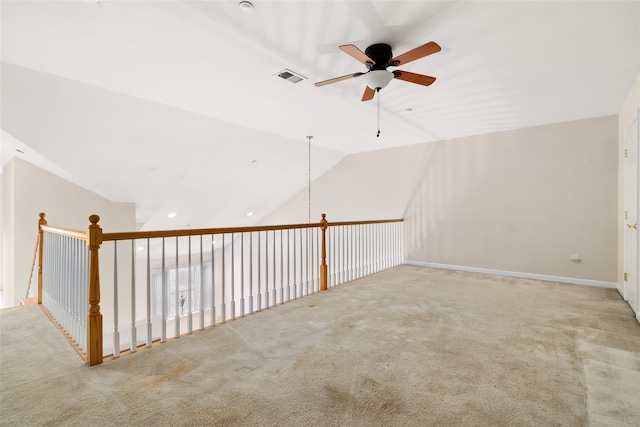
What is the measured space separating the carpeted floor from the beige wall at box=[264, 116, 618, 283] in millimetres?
1585

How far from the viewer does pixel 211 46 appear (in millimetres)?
2672

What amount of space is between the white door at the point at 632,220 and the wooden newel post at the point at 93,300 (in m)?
4.72

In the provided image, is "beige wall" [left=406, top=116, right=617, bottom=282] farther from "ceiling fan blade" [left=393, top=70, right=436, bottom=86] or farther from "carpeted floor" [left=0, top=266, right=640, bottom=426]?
"ceiling fan blade" [left=393, top=70, right=436, bottom=86]

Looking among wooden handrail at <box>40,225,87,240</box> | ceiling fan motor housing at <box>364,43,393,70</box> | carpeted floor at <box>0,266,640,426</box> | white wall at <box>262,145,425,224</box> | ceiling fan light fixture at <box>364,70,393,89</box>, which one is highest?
ceiling fan motor housing at <box>364,43,393,70</box>

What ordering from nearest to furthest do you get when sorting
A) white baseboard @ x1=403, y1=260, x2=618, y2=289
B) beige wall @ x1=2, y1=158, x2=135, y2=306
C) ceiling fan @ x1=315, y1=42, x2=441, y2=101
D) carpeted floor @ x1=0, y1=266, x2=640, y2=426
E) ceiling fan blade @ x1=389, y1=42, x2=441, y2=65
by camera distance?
carpeted floor @ x1=0, y1=266, x2=640, y2=426, ceiling fan blade @ x1=389, y1=42, x2=441, y2=65, ceiling fan @ x1=315, y1=42, x2=441, y2=101, white baseboard @ x1=403, y1=260, x2=618, y2=289, beige wall @ x1=2, y1=158, x2=135, y2=306

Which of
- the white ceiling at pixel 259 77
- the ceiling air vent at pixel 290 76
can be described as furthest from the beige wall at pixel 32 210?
the ceiling air vent at pixel 290 76

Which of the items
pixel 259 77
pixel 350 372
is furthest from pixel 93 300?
pixel 259 77

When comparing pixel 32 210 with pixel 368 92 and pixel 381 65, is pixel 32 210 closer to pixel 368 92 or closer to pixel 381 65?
pixel 368 92

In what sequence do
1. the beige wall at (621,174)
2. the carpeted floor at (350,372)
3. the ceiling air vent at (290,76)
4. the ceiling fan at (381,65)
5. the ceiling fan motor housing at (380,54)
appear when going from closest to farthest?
the carpeted floor at (350,372) → the ceiling fan at (381,65) → the ceiling fan motor housing at (380,54) → the ceiling air vent at (290,76) → the beige wall at (621,174)

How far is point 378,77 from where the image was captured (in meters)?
2.75

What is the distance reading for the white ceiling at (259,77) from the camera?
2.29 metres

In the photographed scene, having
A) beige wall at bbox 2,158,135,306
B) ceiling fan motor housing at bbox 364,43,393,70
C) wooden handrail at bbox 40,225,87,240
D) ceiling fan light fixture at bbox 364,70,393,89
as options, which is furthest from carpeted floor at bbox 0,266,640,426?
beige wall at bbox 2,158,135,306

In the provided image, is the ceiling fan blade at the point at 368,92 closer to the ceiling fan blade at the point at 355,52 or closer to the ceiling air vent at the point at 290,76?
the ceiling fan blade at the point at 355,52

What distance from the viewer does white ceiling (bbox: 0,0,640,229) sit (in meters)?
2.29
